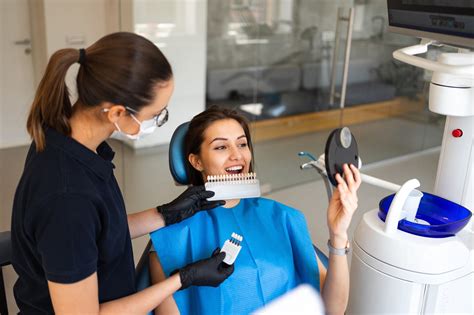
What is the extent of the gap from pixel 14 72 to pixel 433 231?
140 inches

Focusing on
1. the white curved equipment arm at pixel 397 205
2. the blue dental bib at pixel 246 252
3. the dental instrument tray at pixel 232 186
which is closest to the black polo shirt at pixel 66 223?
the blue dental bib at pixel 246 252

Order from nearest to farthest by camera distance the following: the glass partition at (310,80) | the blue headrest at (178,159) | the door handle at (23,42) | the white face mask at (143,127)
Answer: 1. the white face mask at (143,127)
2. the blue headrest at (178,159)
3. the door handle at (23,42)
4. the glass partition at (310,80)

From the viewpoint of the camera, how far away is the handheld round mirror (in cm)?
141

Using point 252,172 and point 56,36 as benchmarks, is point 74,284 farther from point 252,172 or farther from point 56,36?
point 56,36

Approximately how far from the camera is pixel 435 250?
5.19 ft

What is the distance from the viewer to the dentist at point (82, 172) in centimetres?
110

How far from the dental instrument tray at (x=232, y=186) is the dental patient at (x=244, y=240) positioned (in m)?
0.03

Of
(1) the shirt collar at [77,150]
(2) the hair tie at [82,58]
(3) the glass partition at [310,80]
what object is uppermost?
(2) the hair tie at [82,58]

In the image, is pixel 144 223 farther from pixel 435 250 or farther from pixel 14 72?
pixel 14 72

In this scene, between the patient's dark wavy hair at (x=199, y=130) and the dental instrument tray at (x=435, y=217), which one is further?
the patient's dark wavy hair at (x=199, y=130)

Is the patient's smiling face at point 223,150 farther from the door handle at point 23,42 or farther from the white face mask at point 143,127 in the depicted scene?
the door handle at point 23,42

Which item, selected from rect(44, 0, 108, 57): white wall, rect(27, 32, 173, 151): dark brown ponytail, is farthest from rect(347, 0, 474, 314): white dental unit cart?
rect(44, 0, 108, 57): white wall

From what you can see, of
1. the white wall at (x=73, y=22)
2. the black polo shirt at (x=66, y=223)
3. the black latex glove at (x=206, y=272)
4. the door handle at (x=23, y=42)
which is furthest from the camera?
the door handle at (x=23, y=42)

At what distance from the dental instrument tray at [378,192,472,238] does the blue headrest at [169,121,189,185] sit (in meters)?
0.69
